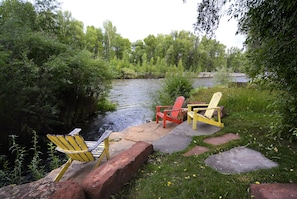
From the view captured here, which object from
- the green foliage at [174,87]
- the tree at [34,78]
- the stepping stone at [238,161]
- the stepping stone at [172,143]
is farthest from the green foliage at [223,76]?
the stepping stone at [238,161]

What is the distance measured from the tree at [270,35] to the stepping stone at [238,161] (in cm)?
Answer: 53

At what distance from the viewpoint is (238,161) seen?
2.31m

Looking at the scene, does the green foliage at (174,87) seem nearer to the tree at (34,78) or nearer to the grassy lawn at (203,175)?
the tree at (34,78)

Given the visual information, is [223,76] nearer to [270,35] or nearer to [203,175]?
[270,35]

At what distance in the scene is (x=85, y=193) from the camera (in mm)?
1634

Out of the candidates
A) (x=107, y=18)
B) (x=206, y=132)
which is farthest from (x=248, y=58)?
(x=107, y=18)

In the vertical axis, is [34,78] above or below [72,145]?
above

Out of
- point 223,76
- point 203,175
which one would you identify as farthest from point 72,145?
point 223,76

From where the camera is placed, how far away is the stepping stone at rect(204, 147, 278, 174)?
215 cm

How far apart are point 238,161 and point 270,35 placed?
1545 millimetres

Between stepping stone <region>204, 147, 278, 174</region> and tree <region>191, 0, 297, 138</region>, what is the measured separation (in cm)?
53

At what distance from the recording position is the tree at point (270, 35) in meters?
1.92

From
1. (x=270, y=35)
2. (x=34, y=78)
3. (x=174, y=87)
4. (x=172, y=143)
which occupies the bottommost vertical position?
(x=172, y=143)

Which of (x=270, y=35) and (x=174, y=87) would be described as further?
(x=174, y=87)
